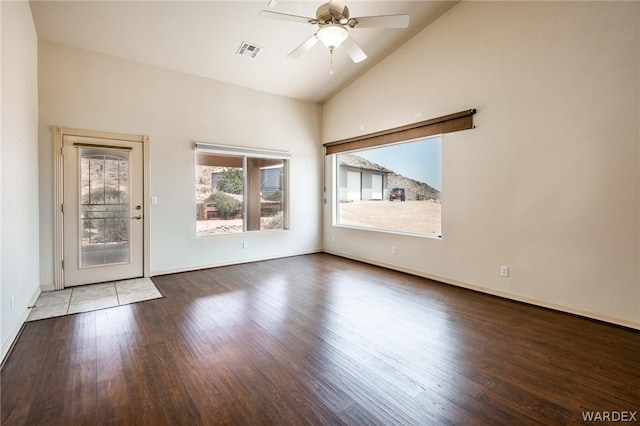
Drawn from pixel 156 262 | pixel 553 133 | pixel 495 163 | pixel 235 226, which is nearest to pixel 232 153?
pixel 235 226

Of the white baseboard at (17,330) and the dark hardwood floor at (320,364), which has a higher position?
the white baseboard at (17,330)

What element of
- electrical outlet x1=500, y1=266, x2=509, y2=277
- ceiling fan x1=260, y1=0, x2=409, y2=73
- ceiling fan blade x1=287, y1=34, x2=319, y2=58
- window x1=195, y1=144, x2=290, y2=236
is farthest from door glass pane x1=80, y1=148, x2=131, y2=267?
electrical outlet x1=500, y1=266, x2=509, y2=277

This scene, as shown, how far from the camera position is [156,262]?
186 inches

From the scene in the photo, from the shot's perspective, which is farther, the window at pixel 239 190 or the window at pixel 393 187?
the window at pixel 239 190

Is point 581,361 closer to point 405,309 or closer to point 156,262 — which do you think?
point 405,309

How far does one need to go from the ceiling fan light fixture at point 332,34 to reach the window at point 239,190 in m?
2.99

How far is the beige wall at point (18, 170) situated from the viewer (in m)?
2.44

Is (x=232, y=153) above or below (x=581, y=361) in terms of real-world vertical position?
above

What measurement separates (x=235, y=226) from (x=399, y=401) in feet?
14.4

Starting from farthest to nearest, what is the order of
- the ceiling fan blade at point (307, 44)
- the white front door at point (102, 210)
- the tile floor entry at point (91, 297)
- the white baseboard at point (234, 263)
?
the white baseboard at point (234, 263) → the white front door at point (102, 210) → the tile floor entry at point (91, 297) → the ceiling fan blade at point (307, 44)

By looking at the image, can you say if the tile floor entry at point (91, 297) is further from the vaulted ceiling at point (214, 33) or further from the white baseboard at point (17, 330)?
the vaulted ceiling at point (214, 33)

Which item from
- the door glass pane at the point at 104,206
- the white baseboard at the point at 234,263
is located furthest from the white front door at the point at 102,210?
the white baseboard at the point at 234,263

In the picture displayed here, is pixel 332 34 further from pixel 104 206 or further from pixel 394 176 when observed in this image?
pixel 104 206

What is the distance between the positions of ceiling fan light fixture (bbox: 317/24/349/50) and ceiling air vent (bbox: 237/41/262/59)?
1.92 metres
